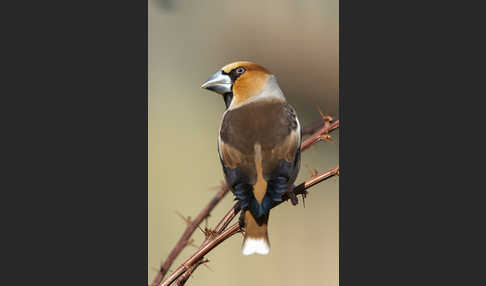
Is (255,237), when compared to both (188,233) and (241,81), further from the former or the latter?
(241,81)

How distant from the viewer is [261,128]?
13.0ft

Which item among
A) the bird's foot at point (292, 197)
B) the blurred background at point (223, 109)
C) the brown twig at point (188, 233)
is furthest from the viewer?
the blurred background at point (223, 109)

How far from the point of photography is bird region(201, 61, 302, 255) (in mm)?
3691

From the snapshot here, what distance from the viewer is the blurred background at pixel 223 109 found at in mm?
4180

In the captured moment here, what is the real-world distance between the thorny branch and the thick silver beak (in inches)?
24.6

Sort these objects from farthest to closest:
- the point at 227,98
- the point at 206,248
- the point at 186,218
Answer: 1. the point at 227,98
2. the point at 186,218
3. the point at 206,248

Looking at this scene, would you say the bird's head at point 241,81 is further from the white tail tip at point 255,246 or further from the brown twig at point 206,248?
the white tail tip at point 255,246

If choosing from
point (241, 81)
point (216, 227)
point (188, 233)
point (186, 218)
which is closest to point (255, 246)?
point (216, 227)

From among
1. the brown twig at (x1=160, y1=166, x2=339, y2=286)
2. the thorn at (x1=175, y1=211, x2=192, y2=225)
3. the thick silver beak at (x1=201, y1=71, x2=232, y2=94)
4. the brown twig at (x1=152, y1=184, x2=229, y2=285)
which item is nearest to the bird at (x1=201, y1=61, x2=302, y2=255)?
the thick silver beak at (x1=201, y1=71, x2=232, y2=94)

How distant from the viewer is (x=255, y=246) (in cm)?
378

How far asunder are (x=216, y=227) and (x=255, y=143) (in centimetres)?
58

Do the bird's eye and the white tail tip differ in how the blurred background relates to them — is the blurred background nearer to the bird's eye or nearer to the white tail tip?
the bird's eye

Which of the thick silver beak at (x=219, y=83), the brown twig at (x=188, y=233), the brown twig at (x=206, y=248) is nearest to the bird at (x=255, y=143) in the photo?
the thick silver beak at (x=219, y=83)

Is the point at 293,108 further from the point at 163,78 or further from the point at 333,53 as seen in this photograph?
the point at 163,78
